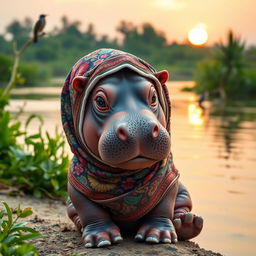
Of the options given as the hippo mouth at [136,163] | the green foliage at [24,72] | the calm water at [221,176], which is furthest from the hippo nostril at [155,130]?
the green foliage at [24,72]

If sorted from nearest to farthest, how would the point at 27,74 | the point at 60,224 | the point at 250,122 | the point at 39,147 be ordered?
the point at 60,224 < the point at 39,147 < the point at 250,122 < the point at 27,74

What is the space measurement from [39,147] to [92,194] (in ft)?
Answer: 5.30

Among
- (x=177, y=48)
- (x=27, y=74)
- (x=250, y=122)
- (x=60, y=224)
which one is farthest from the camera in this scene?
(x=177, y=48)

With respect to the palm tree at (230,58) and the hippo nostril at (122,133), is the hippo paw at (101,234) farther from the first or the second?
the palm tree at (230,58)

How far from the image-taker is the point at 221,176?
17.2ft

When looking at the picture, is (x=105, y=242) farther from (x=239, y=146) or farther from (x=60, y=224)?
(x=239, y=146)

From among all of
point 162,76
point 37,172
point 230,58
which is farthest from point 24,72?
point 162,76

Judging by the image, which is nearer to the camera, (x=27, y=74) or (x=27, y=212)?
(x=27, y=212)

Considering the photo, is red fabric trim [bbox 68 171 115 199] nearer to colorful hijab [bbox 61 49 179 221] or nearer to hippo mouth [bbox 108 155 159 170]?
colorful hijab [bbox 61 49 179 221]

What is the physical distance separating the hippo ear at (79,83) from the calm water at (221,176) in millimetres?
1192

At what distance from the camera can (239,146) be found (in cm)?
720

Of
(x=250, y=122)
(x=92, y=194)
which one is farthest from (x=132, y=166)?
(x=250, y=122)

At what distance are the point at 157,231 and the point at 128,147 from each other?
525 mm

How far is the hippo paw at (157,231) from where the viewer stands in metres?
2.77
